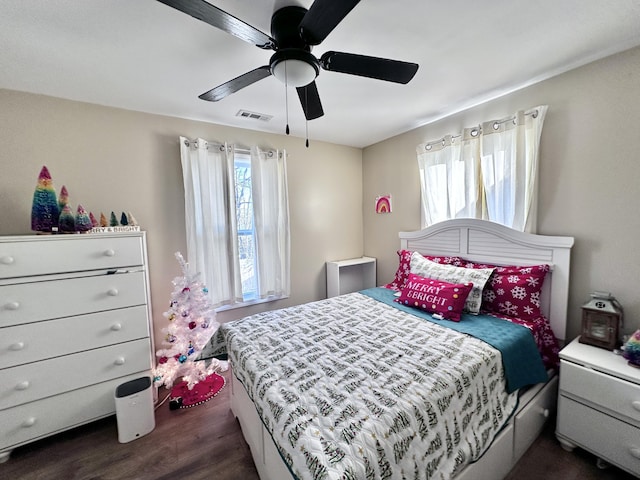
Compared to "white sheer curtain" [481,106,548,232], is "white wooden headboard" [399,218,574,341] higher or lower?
lower

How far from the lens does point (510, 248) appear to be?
6.95 ft

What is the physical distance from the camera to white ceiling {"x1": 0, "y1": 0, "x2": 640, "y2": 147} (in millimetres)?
1266

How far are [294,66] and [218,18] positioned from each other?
377mm

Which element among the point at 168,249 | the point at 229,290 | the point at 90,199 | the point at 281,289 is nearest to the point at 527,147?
the point at 281,289

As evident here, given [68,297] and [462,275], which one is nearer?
[68,297]

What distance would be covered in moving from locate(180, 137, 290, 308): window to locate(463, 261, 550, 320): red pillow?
2.00m

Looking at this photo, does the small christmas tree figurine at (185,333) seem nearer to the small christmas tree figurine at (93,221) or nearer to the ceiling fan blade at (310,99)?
the small christmas tree figurine at (93,221)

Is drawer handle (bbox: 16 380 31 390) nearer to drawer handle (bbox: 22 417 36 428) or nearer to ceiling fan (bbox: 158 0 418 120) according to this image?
drawer handle (bbox: 22 417 36 428)

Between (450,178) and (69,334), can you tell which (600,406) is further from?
(69,334)

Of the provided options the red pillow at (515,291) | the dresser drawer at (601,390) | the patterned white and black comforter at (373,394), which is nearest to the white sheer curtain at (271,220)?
the patterned white and black comforter at (373,394)

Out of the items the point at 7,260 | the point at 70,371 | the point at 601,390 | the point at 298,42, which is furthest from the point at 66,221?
the point at 601,390

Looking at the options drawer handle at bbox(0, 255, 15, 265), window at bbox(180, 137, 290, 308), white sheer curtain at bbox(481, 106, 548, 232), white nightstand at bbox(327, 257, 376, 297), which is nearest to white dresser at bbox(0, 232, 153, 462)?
drawer handle at bbox(0, 255, 15, 265)

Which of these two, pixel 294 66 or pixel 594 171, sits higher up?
pixel 294 66

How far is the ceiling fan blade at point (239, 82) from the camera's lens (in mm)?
1365
